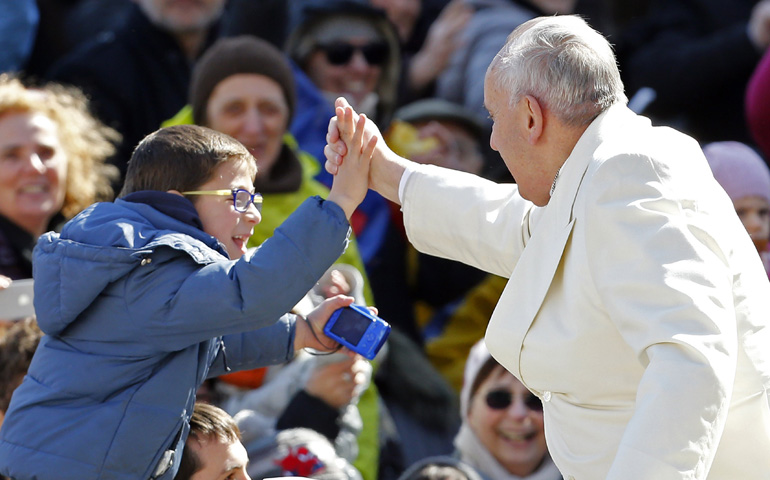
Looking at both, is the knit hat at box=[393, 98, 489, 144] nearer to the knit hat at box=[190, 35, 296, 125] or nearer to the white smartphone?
the knit hat at box=[190, 35, 296, 125]

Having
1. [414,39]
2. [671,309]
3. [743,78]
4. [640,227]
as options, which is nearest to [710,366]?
[671,309]

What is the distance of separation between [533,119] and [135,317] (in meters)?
1.03

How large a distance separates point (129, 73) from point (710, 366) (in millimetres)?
3628

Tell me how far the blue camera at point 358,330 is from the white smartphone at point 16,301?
1178 millimetres

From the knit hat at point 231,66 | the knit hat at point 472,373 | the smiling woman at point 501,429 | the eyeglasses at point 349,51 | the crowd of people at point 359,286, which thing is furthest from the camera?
the eyeglasses at point 349,51

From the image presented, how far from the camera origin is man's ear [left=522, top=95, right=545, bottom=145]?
2725 millimetres

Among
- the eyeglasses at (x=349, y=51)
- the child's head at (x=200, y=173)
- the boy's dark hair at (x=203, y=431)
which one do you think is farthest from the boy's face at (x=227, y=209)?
the eyeglasses at (x=349, y=51)

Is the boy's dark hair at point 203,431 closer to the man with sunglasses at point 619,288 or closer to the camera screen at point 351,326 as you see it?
the camera screen at point 351,326

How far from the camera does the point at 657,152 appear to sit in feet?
8.38

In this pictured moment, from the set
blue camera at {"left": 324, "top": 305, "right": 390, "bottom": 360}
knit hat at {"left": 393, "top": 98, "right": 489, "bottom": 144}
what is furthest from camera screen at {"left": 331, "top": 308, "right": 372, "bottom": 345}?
knit hat at {"left": 393, "top": 98, "right": 489, "bottom": 144}

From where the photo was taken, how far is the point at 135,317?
2590 millimetres

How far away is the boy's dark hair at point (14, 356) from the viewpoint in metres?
3.46

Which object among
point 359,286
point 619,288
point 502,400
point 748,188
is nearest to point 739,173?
point 748,188

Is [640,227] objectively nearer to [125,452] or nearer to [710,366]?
[710,366]
